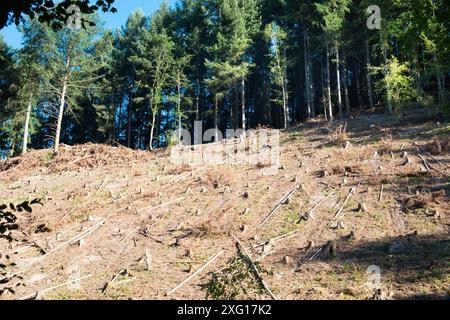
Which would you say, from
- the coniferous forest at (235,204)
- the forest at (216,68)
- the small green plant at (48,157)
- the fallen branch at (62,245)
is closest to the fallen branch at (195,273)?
the coniferous forest at (235,204)

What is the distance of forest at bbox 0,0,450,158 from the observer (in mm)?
24922

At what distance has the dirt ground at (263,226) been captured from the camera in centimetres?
760

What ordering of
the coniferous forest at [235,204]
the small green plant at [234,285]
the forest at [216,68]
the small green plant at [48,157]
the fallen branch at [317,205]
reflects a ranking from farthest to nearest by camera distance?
the forest at [216,68] < the small green plant at [48,157] < the fallen branch at [317,205] < the coniferous forest at [235,204] < the small green plant at [234,285]

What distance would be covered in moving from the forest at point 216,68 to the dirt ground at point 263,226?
22.7 ft

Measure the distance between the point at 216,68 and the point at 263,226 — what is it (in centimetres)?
2313

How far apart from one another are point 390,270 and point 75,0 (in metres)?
7.37

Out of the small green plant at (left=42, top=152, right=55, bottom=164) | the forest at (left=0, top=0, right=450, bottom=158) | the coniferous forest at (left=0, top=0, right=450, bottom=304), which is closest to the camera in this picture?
the coniferous forest at (left=0, top=0, right=450, bottom=304)

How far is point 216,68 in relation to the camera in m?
31.2

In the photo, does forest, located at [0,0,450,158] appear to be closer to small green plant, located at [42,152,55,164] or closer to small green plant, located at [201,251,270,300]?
small green plant, located at [42,152,55,164]

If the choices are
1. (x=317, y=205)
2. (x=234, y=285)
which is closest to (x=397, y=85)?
(x=317, y=205)

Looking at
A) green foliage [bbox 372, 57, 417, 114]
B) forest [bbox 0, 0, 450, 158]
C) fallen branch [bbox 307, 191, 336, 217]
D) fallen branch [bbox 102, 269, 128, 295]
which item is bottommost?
fallen branch [bbox 102, 269, 128, 295]

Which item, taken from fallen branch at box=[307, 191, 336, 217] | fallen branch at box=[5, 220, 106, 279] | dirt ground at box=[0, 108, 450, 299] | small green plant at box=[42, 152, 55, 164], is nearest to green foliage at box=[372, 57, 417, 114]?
dirt ground at box=[0, 108, 450, 299]

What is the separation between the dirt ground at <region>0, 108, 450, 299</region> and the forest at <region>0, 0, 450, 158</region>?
22.7 ft

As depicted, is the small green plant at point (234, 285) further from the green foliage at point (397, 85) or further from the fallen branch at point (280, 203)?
the green foliage at point (397, 85)
